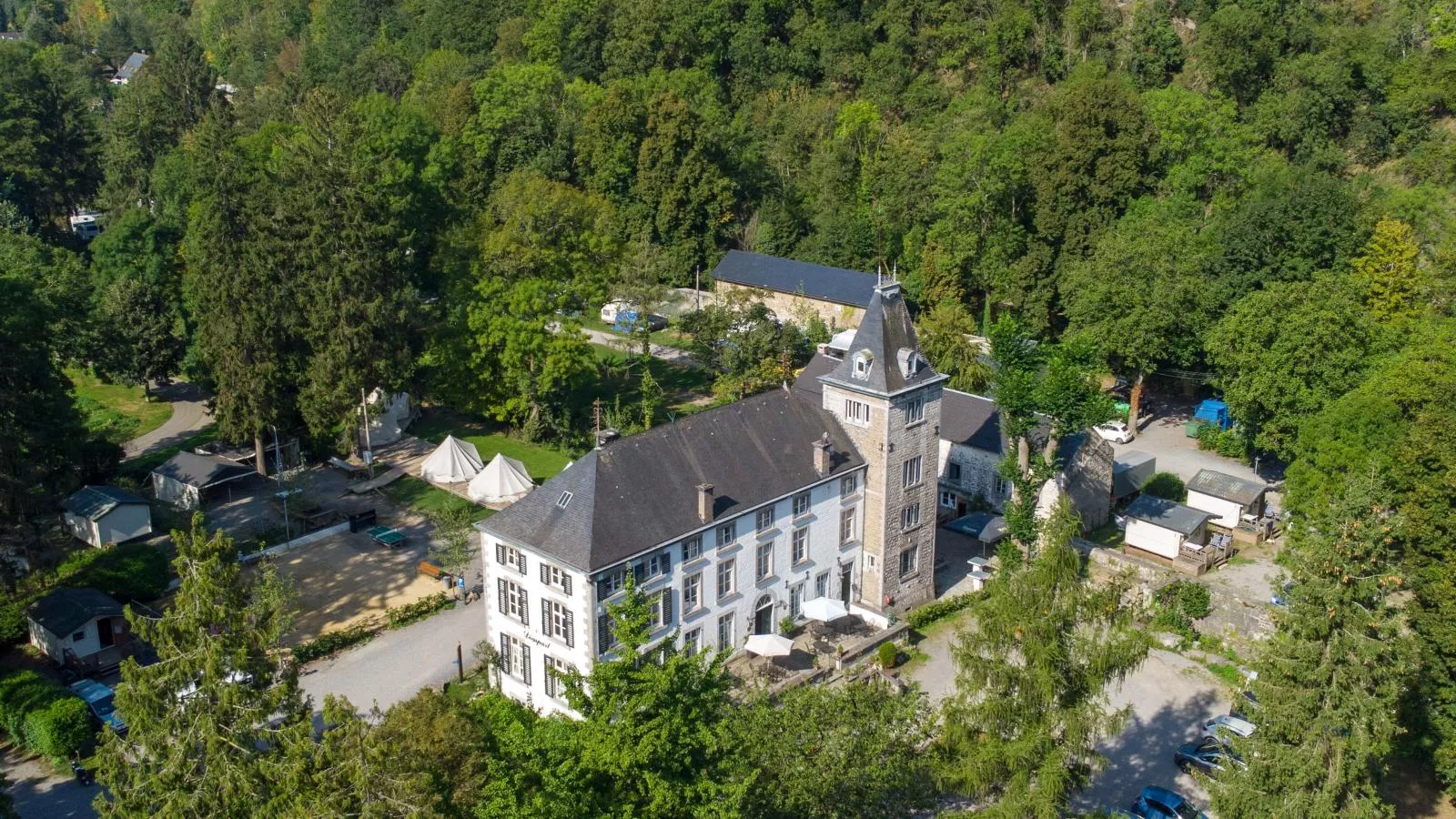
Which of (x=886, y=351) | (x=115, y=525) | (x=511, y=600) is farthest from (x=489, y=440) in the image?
(x=886, y=351)

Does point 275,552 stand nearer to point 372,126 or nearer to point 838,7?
point 372,126

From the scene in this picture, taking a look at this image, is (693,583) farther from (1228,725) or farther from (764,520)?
(1228,725)

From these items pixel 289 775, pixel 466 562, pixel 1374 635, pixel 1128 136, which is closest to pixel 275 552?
pixel 466 562

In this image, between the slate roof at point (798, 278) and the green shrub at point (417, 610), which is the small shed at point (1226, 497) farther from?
the green shrub at point (417, 610)

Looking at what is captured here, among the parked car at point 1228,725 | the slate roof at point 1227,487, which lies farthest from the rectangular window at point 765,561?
the slate roof at point 1227,487

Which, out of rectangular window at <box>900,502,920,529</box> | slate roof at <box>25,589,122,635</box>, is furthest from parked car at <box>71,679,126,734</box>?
rectangular window at <box>900,502,920,529</box>

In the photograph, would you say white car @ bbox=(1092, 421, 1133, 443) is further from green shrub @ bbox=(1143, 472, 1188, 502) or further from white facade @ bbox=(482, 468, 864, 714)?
white facade @ bbox=(482, 468, 864, 714)
